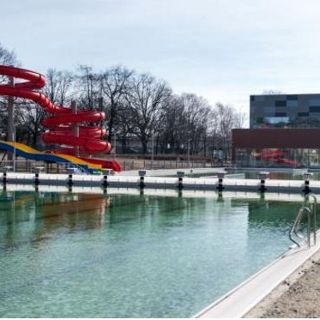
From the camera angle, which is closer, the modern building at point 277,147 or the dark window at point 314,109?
the modern building at point 277,147

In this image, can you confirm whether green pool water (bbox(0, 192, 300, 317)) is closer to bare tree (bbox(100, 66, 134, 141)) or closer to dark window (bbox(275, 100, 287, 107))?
bare tree (bbox(100, 66, 134, 141))

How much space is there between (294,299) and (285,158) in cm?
6290

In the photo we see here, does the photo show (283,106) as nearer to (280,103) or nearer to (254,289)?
(280,103)

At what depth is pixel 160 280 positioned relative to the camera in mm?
10875

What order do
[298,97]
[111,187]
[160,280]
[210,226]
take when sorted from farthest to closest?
[298,97], [111,187], [210,226], [160,280]

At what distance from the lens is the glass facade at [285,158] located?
226ft

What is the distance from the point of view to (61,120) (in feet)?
157

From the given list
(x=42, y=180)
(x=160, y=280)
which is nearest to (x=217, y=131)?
(x=42, y=180)

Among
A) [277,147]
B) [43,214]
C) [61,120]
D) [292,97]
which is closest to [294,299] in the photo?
[43,214]

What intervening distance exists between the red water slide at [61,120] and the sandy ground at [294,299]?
38.7 meters

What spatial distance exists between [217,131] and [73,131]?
67.6 meters

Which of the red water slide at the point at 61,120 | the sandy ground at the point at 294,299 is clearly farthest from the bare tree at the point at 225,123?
the sandy ground at the point at 294,299

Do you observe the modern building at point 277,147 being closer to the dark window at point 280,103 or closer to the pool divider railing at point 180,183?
the dark window at point 280,103

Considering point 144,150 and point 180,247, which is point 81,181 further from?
point 144,150
